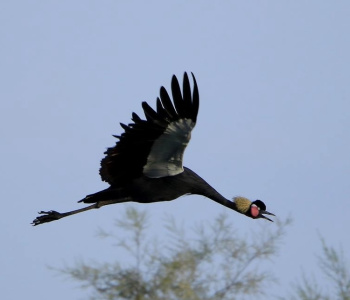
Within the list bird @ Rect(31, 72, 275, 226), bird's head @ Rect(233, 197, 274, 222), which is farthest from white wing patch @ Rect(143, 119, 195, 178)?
bird's head @ Rect(233, 197, 274, 222)

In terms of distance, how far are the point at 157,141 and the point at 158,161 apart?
385 millimetres

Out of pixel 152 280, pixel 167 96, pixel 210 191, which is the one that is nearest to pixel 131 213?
pixel 152 280

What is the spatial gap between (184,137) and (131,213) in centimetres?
395

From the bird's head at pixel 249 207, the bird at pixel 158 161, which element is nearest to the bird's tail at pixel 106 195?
the bird at pixel 158 161

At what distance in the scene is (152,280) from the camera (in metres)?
18.1

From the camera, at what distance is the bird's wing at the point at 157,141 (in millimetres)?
14664

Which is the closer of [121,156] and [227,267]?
[121,156]

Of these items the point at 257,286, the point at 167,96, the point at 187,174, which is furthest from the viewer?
the point at 257,286

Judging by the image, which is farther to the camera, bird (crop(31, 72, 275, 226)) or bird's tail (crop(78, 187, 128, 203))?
bird's tail (crop(78, 187, 128, 203))

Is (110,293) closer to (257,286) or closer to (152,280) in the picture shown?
(152,280)

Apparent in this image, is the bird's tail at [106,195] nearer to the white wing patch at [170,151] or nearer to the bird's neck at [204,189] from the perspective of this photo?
the white wing patch at [170,151]

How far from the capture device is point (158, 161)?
15.4m

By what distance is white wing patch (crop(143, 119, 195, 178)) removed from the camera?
14.8 meters

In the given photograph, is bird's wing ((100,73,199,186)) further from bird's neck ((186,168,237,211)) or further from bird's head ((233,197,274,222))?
bird's head ((233,197,274,222))
